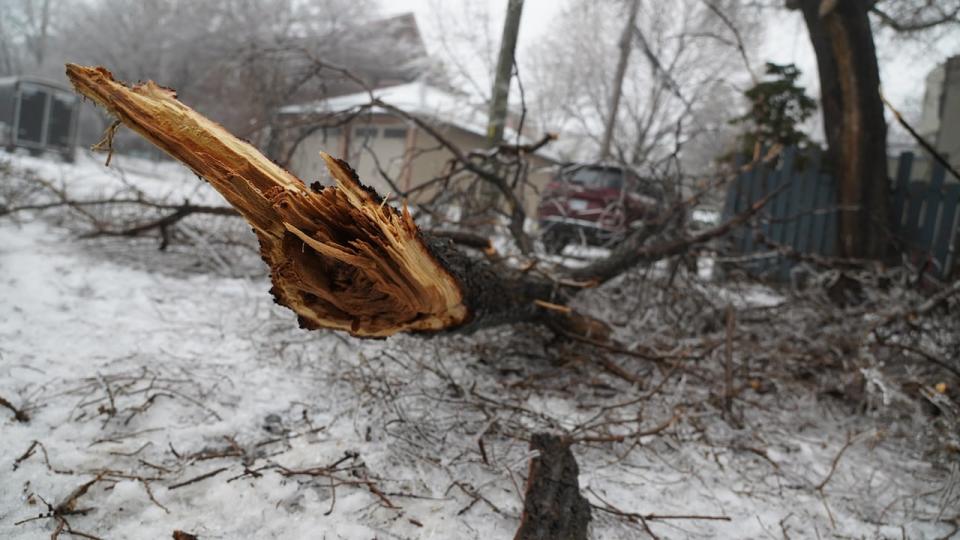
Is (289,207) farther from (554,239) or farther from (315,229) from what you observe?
(554,239)

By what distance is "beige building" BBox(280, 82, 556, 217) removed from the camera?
351 cm

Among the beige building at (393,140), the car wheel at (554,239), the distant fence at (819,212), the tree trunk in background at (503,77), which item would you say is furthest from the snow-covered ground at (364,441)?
the distant fence at (819,212)

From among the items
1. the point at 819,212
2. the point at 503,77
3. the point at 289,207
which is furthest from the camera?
the point at 819,212

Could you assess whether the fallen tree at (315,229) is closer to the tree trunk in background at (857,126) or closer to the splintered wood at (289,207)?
the splintered wood at (289,207)

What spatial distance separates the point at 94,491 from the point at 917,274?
14.5ft

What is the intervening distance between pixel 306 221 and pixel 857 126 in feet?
19.5

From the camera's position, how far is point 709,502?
5.56 ft

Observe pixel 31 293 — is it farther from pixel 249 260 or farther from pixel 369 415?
pixel 369 415

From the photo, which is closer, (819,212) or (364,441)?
(364,441)

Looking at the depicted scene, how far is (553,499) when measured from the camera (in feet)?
4.78

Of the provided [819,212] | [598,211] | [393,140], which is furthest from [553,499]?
[393,140]

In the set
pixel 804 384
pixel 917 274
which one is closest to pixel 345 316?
pixel 804 384

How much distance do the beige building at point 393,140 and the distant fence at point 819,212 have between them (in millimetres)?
2614

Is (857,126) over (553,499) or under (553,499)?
over
